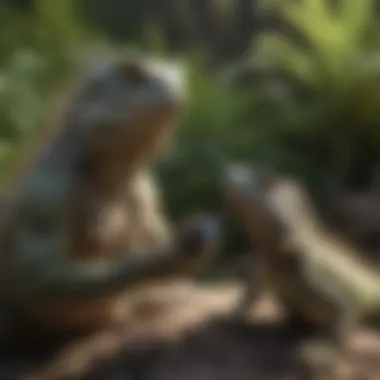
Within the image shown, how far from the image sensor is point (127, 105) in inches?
31.8

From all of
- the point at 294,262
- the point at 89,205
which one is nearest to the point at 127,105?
the point at 89,205

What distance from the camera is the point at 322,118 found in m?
1.71

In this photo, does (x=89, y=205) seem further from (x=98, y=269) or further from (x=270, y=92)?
(x=270, y=92)

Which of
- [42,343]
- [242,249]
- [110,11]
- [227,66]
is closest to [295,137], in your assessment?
[242,249]

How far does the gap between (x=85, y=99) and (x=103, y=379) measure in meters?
0.26

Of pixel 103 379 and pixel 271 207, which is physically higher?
pixel 271 207

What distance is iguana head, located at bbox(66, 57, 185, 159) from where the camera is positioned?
0.80 m

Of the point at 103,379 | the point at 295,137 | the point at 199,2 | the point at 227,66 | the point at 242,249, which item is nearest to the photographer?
the point at 103,379

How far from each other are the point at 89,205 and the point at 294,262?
0.68 ft

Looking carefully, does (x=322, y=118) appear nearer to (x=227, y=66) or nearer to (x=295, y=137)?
(x=295, y=137)

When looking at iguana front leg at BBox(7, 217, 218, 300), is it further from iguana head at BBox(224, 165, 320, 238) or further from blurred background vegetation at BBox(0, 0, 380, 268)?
blurred background vegetation at BBox(0, 0, 380, 268)

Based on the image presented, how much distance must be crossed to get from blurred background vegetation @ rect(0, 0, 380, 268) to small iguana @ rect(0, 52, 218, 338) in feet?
1.89

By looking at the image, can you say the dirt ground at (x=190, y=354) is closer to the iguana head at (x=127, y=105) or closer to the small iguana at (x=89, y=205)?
the small iguana at (x=89, y=205)

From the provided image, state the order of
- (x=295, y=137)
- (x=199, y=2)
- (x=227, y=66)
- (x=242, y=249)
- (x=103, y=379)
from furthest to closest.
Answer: (x=199, y=2)
(x=227, y=66)
(x=295, y=137)
(x=242, y=249)
(x=103, y=379)
